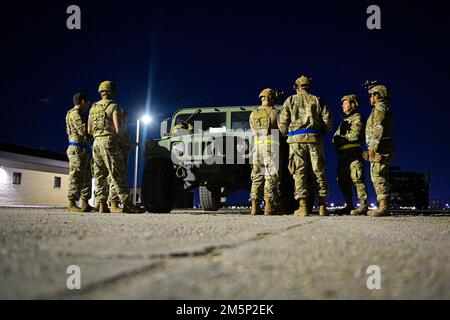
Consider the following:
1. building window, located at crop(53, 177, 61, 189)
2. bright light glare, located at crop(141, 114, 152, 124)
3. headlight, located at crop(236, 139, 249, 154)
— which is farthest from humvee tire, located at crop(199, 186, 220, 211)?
building window, located at crop(53, 177, 61, 189)

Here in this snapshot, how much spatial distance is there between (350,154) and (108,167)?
3.36 metres

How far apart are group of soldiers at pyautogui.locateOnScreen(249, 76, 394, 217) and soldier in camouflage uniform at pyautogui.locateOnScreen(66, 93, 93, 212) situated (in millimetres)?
2417

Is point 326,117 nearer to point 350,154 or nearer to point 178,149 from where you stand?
point 350,154

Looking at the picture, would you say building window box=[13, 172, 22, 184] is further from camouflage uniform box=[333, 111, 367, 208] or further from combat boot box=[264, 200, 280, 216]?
camouflage uniform box=[333, 111, 367, 208]

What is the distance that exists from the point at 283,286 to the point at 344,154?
4862mm

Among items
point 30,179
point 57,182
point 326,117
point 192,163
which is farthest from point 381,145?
point 57,182

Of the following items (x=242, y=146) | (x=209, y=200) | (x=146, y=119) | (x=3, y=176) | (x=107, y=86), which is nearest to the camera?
(x=107, y=86)

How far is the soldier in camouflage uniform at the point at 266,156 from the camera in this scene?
474cm

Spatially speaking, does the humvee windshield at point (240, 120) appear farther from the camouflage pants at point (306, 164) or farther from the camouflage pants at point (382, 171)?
the camouflage pants at point (382, 171)

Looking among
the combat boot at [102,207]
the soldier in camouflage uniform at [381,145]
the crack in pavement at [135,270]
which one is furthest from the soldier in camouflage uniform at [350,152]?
the crack in pavement at [135,270]

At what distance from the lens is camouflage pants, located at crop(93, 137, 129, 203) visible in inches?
196

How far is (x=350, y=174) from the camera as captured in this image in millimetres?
5469

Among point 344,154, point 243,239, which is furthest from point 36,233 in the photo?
point 344,154

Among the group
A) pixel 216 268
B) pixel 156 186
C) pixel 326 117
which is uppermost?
pixel 326 117
